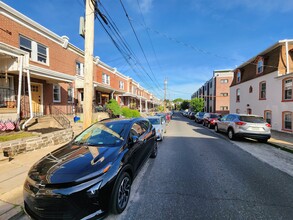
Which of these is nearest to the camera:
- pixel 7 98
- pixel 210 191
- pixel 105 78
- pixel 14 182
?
pixel 210 191

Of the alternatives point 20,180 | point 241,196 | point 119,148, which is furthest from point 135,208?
point 20,180

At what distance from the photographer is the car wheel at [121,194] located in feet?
8.86

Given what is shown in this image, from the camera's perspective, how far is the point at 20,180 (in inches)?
157

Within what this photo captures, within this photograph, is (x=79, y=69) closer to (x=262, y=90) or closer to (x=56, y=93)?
(x=56, y=93)

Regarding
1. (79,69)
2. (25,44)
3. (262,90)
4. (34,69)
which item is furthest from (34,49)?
(262,90)

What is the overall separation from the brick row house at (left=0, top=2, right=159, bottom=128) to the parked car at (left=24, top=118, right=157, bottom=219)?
6536mm

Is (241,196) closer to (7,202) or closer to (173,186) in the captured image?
(173,186)

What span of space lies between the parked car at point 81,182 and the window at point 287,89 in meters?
15.2

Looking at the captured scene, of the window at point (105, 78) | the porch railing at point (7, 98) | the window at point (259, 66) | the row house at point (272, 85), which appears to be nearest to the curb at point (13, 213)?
the porch railing at point (7, 98)

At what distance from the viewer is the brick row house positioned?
8.09 m

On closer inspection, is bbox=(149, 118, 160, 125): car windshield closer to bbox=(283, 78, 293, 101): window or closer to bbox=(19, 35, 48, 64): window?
bbox=(19, 35, 48, 64): window

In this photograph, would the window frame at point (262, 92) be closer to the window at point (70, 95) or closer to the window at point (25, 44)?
the window at point (70, 95)

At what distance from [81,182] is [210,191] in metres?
2.86

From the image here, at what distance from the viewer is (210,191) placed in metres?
3.67
